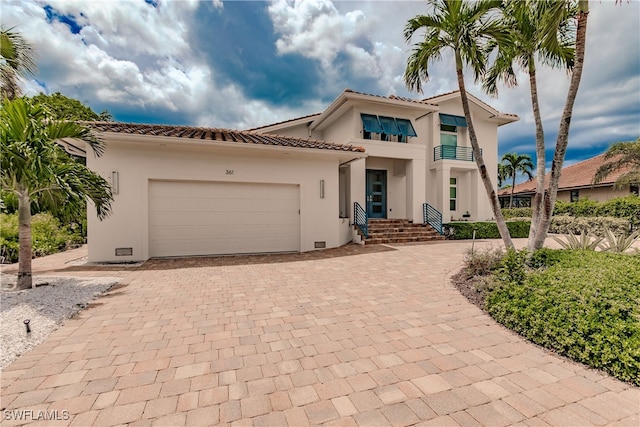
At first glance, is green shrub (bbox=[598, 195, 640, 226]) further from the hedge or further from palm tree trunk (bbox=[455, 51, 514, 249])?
palm tree trunk (bbox=[455, 51, 514, 249])

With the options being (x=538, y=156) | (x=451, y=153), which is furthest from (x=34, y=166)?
(x=451, y=153)

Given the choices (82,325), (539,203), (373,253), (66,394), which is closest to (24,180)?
(82,325)

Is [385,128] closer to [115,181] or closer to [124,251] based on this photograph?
[115,181]

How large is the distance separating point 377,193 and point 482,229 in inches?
240

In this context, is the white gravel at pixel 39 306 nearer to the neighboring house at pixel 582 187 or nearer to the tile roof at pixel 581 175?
the neighboring house at pixel 582 187

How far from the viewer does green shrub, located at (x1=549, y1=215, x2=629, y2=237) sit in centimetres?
1524

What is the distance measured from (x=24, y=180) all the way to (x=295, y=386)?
22.6 ft

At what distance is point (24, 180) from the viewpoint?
18.3ft

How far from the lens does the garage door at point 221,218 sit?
966 cm

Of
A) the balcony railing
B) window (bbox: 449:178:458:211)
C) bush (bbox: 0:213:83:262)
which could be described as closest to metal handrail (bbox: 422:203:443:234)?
the balcony railing

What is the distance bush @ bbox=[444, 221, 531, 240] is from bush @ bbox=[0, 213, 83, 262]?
18.2m

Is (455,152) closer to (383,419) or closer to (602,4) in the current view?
(602,4)

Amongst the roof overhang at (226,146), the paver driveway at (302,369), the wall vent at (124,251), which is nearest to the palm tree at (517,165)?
the roof overhang at (226,146)

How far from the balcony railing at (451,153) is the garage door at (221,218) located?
423 inches
